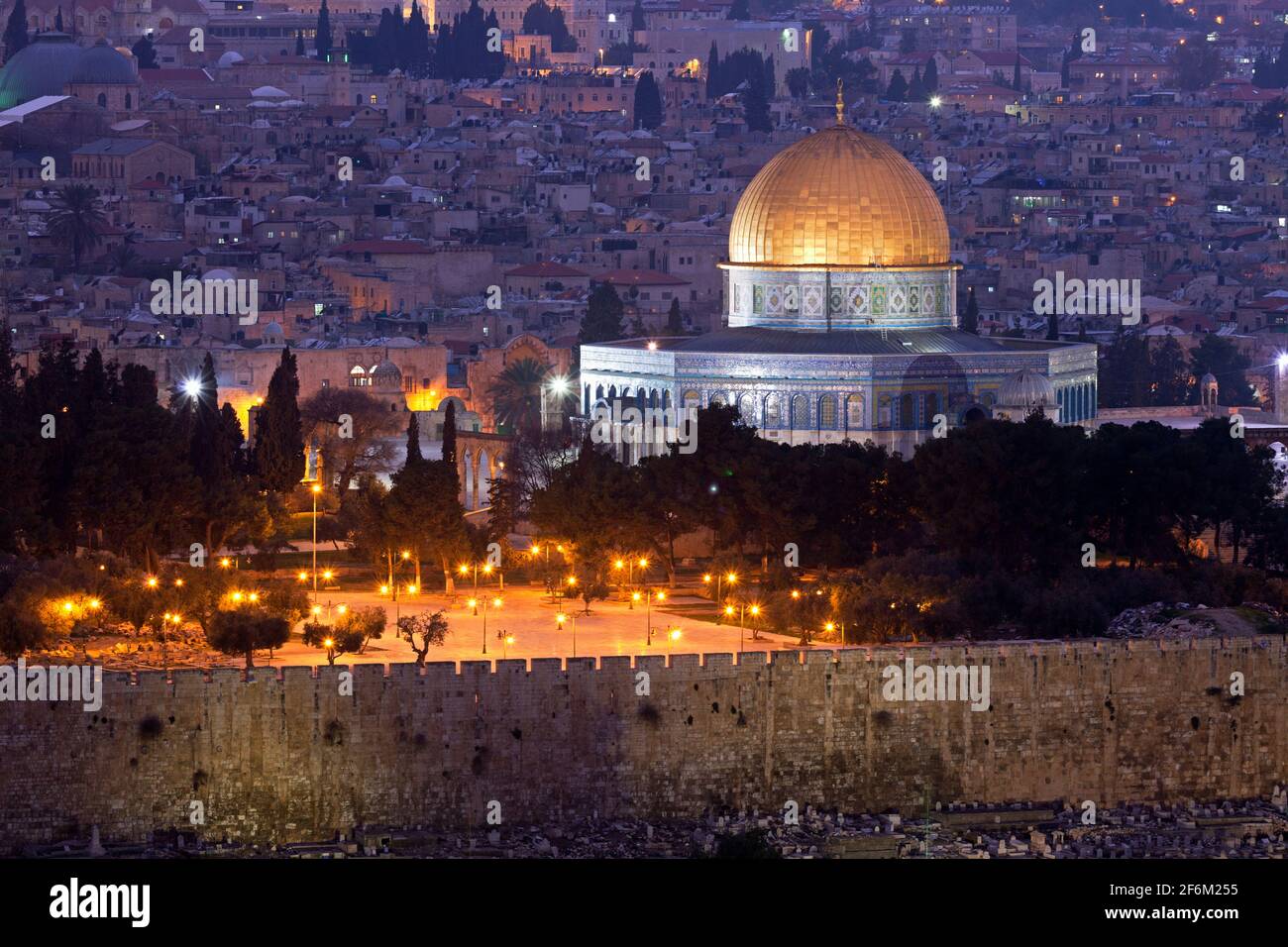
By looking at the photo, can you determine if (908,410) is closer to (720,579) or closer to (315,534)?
(720,579)

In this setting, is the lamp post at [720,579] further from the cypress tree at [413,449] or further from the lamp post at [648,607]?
the cypress tree at [413,449]

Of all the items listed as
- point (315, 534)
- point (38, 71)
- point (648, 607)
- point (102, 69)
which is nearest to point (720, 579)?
point (648, 607)

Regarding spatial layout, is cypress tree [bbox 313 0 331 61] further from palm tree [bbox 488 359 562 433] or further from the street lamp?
the street lamp

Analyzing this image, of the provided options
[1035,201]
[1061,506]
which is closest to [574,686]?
[1061,506]

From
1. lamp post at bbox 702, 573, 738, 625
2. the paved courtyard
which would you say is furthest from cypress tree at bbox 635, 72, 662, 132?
the paved courtyard

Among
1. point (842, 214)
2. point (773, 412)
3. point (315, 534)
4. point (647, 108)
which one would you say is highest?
point (647, 108)

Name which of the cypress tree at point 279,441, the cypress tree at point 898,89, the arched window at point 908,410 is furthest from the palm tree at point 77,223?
the cypress tree at point 898,89
